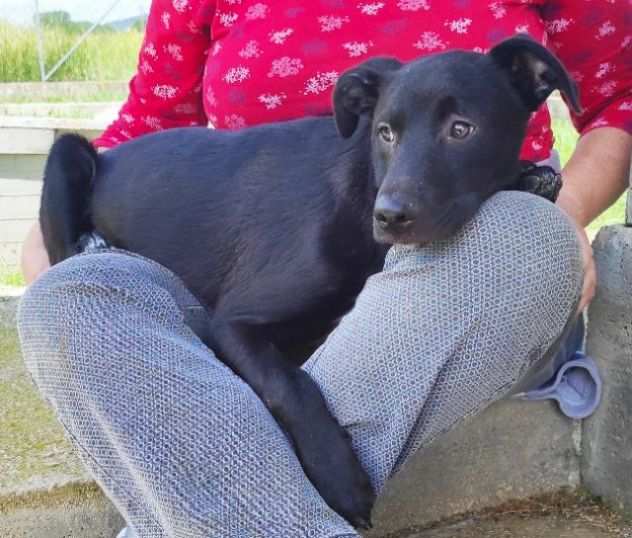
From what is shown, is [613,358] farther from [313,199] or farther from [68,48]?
[68,48]

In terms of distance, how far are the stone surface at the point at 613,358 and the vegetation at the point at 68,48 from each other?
31.0ft

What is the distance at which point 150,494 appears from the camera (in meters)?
1.36

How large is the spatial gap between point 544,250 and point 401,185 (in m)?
0.27

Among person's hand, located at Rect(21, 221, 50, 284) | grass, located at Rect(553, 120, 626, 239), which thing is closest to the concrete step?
person's hand, located at Rect(21, 221, 50, 284)

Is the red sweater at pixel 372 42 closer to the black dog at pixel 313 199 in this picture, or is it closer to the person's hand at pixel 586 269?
the black dog at pixel 313 199

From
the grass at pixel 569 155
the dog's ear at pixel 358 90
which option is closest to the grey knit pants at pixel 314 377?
the dog's ear at pixel 358 90

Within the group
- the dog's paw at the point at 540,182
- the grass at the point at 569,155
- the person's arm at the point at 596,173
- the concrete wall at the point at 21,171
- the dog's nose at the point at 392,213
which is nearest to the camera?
the dog's nose at the point at 392,213

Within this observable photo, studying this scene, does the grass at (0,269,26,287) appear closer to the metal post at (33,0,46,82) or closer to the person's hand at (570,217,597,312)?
the person's hand at (570,217,597,312)

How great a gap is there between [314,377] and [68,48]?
34.3 feet

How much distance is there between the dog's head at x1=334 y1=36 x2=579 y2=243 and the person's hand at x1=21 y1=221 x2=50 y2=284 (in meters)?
0.86

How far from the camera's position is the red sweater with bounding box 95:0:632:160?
2041mm

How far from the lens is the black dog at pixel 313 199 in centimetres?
156

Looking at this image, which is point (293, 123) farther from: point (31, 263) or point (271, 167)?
point (31, 263)

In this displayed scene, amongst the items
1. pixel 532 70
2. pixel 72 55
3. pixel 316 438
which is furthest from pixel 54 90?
pixel 316 438
